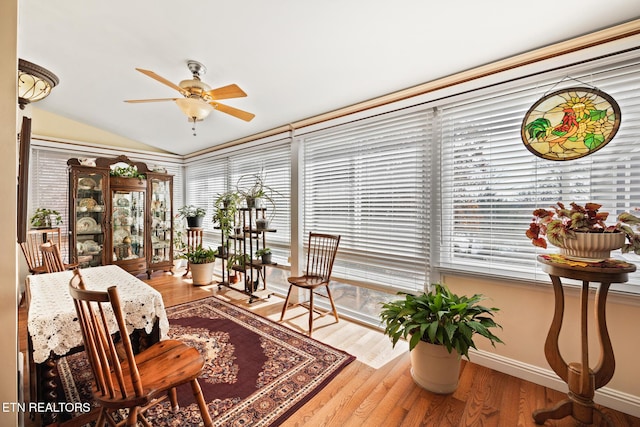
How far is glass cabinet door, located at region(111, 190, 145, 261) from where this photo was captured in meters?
4.27

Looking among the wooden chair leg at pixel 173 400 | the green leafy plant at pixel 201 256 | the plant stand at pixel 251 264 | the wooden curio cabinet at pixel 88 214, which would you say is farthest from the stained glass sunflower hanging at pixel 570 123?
the wooden curio cabinet at pixel 88 214

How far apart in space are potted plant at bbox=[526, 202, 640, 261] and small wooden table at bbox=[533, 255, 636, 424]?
7 centimetres

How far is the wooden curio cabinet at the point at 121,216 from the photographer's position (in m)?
3.95

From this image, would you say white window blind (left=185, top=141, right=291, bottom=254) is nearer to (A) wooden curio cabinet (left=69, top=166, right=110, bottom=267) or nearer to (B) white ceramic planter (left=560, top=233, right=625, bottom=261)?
(A) wooden curio cabinet (left=69, top=166, right=110, bottom=267)

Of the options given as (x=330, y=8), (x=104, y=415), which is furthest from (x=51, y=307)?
(x=330, y=8)

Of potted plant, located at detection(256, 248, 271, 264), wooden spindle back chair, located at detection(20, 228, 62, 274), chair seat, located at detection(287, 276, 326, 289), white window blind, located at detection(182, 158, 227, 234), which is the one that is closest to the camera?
chair seat, located at detection(287, 276, 326, 289)

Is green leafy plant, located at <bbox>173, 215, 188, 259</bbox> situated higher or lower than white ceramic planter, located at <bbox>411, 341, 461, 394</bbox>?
higher

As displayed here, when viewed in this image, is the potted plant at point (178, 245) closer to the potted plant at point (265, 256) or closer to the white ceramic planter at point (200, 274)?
the white ceramic planter at point (200, 274)

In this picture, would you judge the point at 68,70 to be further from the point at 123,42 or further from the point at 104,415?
the point at 104,415

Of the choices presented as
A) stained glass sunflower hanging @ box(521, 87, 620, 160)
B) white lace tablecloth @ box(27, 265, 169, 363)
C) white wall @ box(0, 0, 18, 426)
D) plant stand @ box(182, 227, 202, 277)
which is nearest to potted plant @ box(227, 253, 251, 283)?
plant stand @ box(182, 227, 202, 277)

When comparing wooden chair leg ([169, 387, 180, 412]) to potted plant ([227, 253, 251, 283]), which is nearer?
wooden chair leg ([169, 387, 180, 412])

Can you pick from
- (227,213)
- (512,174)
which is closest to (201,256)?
(227,213)

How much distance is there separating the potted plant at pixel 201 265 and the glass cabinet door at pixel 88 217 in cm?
136

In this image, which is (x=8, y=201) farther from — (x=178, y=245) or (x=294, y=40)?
(x=178, y=245)
